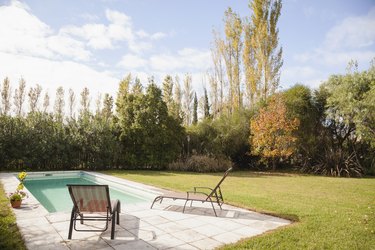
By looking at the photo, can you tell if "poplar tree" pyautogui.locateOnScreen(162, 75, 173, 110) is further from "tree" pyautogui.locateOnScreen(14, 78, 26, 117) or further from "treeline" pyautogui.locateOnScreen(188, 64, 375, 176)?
"tree" pyautogui.locateOnScreen(14, 78, 26, 117)

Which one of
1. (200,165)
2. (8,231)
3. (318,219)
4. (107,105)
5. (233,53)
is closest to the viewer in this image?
(8,231)

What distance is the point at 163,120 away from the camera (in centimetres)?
1756

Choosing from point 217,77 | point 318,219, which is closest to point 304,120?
point 217,77

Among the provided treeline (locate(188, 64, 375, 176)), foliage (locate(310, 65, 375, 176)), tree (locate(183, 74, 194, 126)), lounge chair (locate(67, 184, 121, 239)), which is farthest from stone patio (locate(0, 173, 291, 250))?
tree (locate(183, 74, 194, 126))

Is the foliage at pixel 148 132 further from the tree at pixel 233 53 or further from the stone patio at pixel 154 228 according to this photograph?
the stone patio at pixel 154 228

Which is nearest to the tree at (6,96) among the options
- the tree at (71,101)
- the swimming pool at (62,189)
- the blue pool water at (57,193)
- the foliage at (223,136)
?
the tree at (71,101)

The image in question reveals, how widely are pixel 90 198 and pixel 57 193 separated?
265 inches

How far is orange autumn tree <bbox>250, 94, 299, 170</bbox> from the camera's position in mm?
16031

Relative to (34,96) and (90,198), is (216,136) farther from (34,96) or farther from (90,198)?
(34,96)

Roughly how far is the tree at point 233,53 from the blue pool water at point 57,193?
1612 cm

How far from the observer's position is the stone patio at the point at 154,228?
398 cm

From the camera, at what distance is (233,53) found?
24.9 metres

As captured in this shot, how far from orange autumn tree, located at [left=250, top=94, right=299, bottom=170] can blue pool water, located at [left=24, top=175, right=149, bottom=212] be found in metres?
9.93

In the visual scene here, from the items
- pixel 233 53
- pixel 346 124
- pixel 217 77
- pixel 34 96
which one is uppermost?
pixel 233 53
